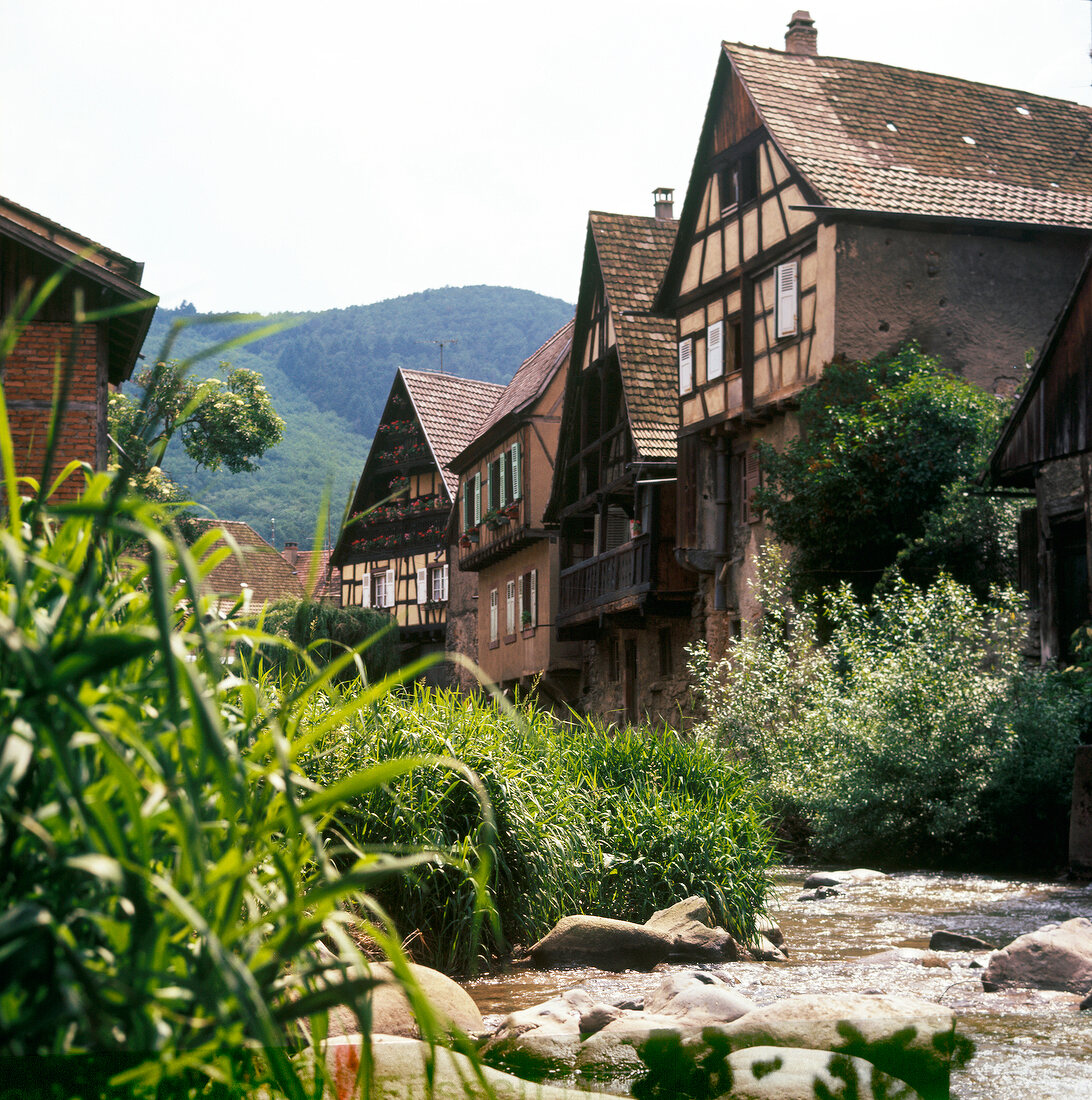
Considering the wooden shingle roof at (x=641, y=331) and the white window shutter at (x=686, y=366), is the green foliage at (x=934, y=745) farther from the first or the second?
the wooden shingle roof at (x=641, y=331)

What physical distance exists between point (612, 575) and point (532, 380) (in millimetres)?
9154

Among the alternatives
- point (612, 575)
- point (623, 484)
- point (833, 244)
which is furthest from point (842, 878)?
point (623, 484)

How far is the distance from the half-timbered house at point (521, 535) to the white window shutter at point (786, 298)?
9791 mm

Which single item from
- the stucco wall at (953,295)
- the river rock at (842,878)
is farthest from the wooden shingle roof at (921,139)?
the river rock at (842,878)

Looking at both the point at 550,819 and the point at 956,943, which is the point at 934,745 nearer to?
the point at 956,943

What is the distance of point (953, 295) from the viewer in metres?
21.5

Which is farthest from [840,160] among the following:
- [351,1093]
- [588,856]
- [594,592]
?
[351,1093]

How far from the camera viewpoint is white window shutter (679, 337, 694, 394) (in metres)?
25.4

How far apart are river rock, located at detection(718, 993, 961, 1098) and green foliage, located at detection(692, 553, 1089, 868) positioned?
9292 millimetres

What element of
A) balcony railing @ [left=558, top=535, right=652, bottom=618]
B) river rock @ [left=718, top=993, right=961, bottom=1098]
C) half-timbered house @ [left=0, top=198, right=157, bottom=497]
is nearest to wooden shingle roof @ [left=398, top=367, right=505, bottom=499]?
balcony railing @ [left=558, top=535, right=652, bottom=618]

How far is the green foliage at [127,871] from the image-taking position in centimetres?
153

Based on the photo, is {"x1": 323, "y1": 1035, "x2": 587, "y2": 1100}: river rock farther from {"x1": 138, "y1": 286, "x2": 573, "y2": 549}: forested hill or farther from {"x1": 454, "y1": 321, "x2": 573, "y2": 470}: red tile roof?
{"x1": 138, "y1": 286, "x2": 573, "y2": 549}: forested hill

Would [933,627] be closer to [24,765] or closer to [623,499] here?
[623,499]

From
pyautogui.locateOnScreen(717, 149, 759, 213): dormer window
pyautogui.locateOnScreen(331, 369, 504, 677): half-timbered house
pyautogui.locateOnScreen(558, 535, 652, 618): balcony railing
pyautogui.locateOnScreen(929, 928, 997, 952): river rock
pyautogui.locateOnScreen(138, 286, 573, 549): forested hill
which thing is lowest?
pyautogui.locateOnScreen(929, 928, 997, 952): river rock
